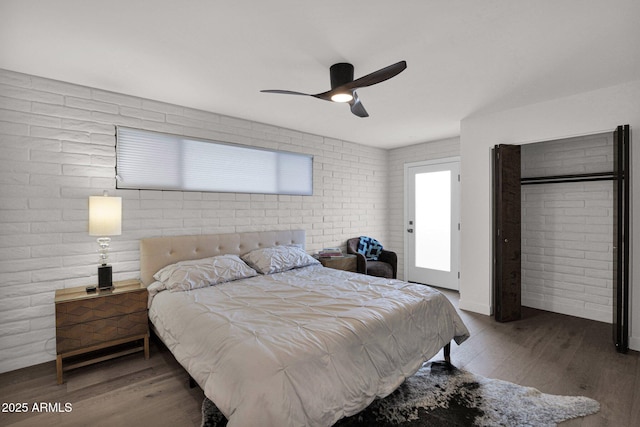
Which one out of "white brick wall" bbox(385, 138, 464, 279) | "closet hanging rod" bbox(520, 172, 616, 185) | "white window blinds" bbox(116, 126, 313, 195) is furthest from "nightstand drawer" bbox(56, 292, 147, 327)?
"closet hanging rod" bbox(520, 172, 616, 185)

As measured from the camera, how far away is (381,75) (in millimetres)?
1972

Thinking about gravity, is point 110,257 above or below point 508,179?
below

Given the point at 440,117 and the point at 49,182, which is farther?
the point at 440,117

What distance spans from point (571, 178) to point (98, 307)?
5288 millimetres

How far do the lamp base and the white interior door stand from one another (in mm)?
4626

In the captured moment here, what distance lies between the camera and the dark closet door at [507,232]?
142 inches

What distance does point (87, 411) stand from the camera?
207 cm

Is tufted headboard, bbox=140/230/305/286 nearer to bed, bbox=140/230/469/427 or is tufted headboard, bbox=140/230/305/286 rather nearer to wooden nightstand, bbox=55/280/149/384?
bed, bbox=140/230/469/427

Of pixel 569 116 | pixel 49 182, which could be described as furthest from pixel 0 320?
pixel 569 116

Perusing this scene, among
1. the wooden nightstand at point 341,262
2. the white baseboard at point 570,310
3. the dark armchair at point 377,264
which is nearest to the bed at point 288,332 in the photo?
the wooden nightstand at point 341,262

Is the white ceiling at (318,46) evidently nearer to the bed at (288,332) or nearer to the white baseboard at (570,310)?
the bed at (288,332)

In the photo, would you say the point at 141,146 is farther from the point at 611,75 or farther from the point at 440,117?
the point at 611,75

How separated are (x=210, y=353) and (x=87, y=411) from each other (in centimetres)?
115

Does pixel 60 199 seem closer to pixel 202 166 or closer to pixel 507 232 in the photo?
pixel 202 166
